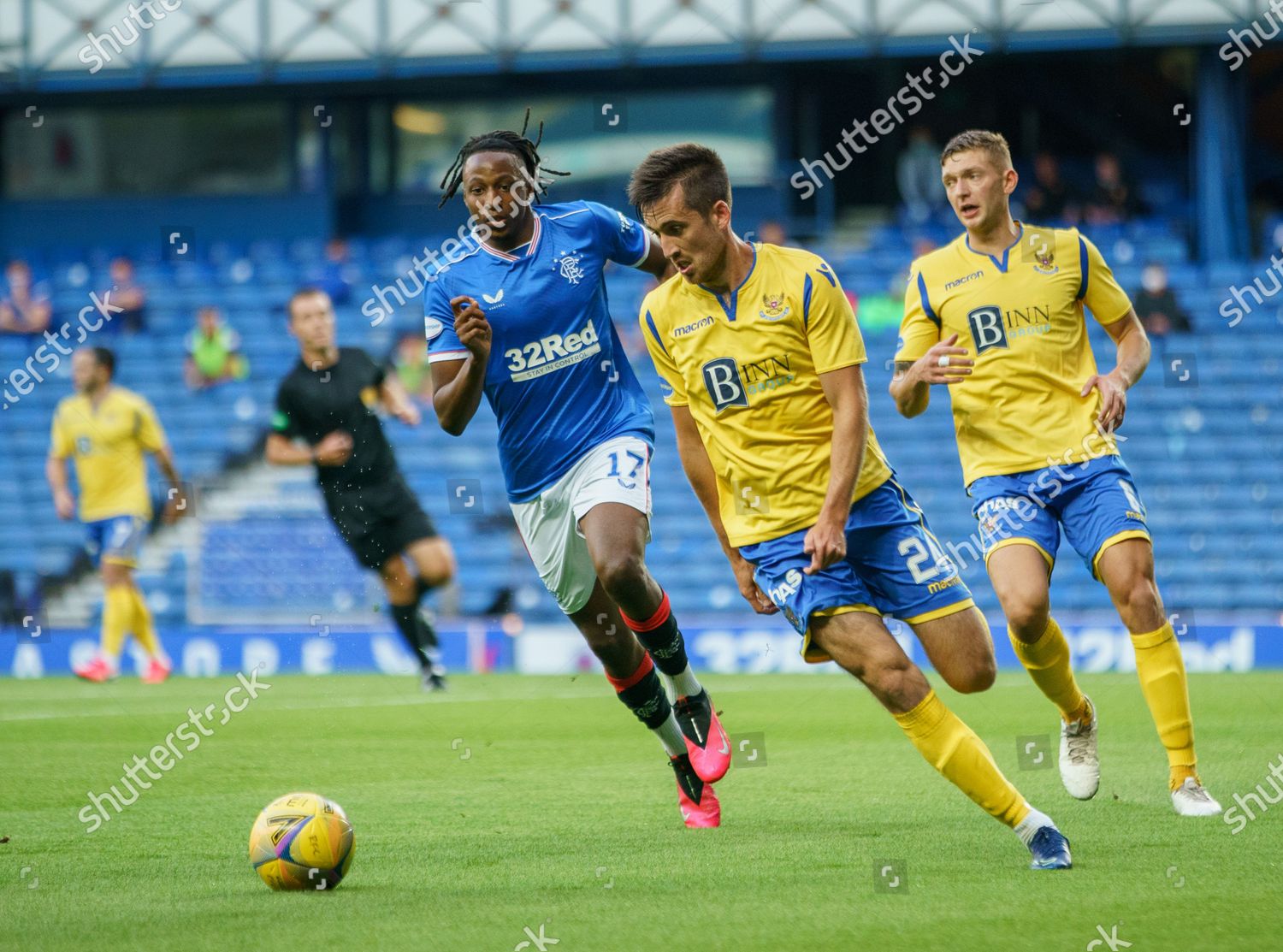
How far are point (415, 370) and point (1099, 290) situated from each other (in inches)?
480

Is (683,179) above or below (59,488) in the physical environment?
above

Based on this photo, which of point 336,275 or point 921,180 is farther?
point 336,275

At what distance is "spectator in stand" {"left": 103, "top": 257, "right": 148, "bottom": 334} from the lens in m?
20.7

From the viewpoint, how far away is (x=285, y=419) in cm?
1120

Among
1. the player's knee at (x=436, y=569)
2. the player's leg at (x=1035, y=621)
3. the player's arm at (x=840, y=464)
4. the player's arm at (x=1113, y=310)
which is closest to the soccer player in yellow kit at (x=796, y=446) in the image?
the player's arm at (x=840, y=464)

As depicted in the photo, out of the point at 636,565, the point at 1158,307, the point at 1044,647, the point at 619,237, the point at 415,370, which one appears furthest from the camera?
the point at 415,370

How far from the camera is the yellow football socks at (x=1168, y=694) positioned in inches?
235

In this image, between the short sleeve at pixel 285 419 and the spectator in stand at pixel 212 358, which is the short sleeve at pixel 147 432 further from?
the spectator in stand at pixel 212 358

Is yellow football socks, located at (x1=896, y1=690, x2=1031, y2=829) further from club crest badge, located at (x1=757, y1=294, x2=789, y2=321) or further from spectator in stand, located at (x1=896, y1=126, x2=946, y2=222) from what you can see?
spectator in stand, located at (x1=896, y1=126, x2=946, y2=222)

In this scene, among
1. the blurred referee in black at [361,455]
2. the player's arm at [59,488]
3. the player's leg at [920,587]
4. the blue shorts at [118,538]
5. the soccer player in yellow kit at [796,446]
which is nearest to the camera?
the soccer player in yellow kit at [796,446]

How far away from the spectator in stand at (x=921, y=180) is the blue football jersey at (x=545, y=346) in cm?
1369

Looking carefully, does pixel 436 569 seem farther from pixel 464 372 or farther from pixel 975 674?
pixel 975 674

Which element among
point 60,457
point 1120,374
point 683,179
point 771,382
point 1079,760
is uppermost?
point 683,179

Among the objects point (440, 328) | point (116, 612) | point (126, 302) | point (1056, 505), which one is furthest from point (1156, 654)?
point (126, 302)
